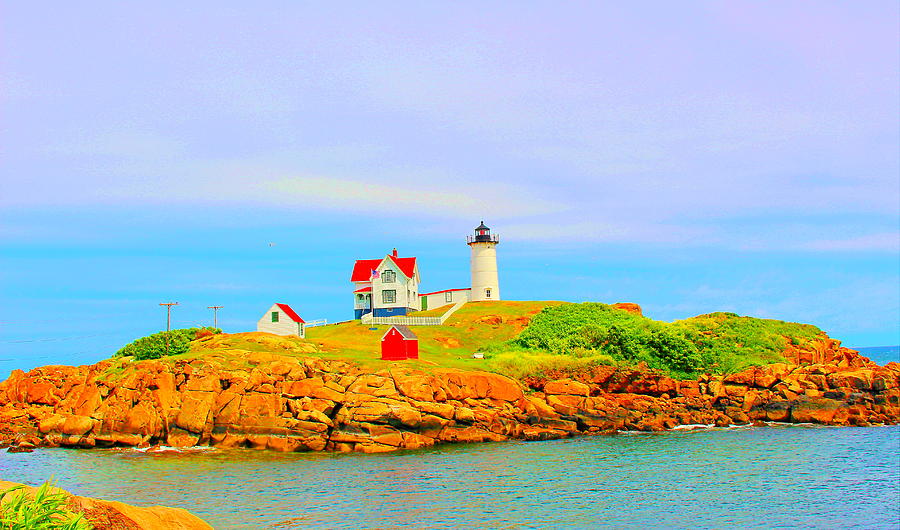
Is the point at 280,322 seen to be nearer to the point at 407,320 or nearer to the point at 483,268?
the point at 407,320

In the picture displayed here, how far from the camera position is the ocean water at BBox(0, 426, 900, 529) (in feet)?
91.1

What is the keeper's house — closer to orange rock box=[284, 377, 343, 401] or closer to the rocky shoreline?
the rocky shoreline

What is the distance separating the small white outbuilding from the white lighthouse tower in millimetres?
26383

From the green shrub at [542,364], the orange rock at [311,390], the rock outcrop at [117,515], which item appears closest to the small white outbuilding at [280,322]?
the green shrub at [542,364]

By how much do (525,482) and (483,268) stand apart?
55.4 metres

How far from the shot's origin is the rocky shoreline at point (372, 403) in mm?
43469

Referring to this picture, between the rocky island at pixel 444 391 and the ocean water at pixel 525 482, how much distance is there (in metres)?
2.34

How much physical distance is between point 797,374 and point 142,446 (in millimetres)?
44806

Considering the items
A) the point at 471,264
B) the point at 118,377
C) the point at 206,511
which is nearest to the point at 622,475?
the point at 206,511

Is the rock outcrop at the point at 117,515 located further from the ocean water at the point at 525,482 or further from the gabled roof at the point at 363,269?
the gabled roof at the point at 363,269

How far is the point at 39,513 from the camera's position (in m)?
9.17

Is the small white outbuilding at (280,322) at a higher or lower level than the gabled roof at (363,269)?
lower

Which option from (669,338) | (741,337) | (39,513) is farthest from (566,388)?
(39,513)

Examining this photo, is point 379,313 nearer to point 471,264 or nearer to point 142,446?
point 471,264
